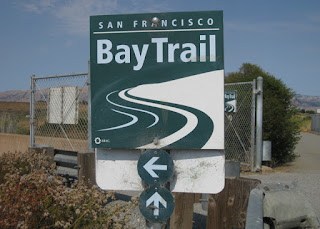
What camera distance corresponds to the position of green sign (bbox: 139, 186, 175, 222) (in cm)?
246

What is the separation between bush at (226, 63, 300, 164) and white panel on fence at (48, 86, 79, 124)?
7.32 m

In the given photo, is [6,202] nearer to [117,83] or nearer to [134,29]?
[117,83]

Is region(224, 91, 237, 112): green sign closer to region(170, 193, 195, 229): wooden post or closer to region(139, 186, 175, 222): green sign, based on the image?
region(170, 193, 195, 229): wooden post

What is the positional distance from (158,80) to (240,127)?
10786mm

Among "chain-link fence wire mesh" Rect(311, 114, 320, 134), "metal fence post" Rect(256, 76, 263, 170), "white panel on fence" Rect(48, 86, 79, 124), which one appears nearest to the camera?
"white panel on fence" Rect(48, 86, 79, 124)

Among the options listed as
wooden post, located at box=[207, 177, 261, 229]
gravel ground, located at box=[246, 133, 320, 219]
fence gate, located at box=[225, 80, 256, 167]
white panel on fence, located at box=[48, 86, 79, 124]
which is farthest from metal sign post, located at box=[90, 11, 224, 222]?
fence gate, located at box=[225, 80, 256, 167]

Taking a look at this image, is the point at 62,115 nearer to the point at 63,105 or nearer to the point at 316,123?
the point at 63,105

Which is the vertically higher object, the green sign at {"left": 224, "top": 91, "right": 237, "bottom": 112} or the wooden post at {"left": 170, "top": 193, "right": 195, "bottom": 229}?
the green sign at {"left": 224, "top": 91, "right": 237, "bottom": 112}

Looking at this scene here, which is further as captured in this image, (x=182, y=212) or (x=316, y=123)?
(x=316, y=123)

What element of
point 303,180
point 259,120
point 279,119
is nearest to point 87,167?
point 259,120

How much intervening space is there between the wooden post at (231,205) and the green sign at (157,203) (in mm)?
1977

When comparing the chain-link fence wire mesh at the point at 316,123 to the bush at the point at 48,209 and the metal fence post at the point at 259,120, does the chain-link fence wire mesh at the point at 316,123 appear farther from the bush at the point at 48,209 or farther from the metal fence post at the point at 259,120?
the bush at the point at 48,209

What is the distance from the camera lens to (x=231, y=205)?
4.41 m

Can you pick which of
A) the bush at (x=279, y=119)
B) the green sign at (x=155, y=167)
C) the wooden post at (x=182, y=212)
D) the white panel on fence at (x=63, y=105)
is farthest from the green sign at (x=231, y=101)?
the green sign at (x=155, y=167)
